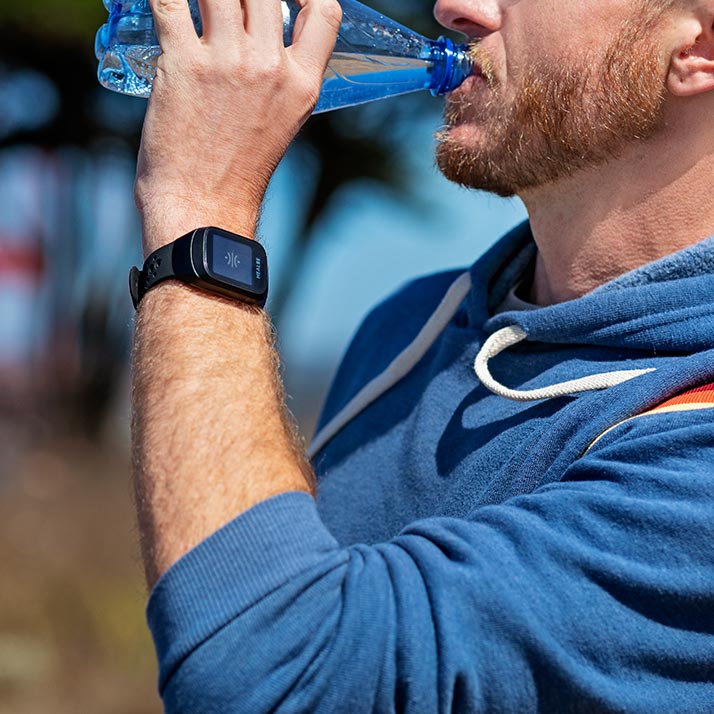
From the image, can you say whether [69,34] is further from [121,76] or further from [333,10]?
[333,10]

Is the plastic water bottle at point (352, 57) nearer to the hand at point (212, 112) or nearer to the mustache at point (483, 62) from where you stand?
the mustache at point (483, 62)

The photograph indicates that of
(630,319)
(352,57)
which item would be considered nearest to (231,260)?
(630,319)

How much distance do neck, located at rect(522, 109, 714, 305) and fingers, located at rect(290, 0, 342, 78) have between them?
1.84 ft

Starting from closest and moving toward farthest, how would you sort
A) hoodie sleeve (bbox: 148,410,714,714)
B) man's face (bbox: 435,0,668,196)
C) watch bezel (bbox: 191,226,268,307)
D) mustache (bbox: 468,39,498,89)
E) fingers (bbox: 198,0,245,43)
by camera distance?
1. hoodie sleeve (bbox: 148,410,714,714)
2. watch bezel (bbox: 191,226,268,307)
3. fingers (bbox: 198,0,245,43)
4. man's face (bbox: 435,0,668,196)
5. mustache (bbox: 468,39,498,89)

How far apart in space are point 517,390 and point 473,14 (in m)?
0.79

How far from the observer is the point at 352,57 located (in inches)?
93.7

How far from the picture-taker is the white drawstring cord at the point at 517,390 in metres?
1.72

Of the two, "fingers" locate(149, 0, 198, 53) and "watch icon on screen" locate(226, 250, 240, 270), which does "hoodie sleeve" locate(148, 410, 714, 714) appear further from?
"fingers" locate(149, 0, 198, 53)

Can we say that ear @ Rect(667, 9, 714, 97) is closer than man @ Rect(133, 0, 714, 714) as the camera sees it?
No

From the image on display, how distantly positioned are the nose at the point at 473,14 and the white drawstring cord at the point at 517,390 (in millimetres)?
619

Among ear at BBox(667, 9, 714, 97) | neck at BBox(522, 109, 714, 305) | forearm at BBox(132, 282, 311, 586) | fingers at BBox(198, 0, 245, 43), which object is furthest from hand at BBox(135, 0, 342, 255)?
ear at BBox(667, 9, 714, 97)

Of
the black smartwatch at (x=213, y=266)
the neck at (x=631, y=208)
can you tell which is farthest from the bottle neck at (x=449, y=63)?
the black smartwatch at (x=213, y=266)

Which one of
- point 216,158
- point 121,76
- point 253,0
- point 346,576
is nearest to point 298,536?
point 346,576

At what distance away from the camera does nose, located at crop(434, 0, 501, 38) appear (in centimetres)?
215
